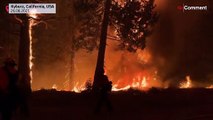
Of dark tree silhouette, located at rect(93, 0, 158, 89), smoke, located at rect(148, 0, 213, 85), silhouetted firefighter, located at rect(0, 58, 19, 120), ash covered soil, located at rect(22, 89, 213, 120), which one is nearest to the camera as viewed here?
silhouetted firefighter, located at rect(0, 58, 19, 120)

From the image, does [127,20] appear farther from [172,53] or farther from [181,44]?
[181,44]

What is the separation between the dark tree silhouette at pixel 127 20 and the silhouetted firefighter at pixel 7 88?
11878 mm

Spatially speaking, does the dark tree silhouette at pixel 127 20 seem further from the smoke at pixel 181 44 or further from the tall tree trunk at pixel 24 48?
the smoke at pixel 181 44

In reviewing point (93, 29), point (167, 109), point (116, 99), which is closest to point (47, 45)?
point (93, 29)

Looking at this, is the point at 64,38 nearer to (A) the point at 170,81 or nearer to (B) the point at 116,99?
(A) the point at 170,81

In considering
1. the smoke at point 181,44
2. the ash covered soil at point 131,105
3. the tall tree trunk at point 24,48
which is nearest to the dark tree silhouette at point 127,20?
the ash covered soil at point 131,105

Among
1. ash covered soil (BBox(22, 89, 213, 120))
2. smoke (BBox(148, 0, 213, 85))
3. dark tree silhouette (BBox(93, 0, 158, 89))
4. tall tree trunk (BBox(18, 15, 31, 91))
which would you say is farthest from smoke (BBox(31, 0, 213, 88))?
ash covered soil (BBox(22, 89, 213, 120))

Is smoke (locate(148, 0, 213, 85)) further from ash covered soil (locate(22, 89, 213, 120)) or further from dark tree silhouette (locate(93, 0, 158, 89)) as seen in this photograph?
ash covered soil (locate(22, 89, 213, 120))

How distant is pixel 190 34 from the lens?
49781 mm

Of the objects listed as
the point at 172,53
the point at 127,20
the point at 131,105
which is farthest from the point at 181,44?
the point at 131,105

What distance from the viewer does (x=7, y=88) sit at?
43.8ft

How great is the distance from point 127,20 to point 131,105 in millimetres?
6462

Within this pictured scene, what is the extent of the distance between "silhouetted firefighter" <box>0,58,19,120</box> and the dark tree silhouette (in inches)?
468

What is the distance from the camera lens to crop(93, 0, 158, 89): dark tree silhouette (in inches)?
1009
